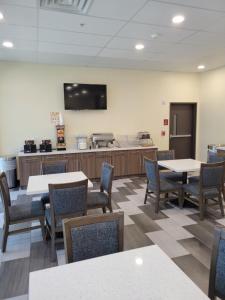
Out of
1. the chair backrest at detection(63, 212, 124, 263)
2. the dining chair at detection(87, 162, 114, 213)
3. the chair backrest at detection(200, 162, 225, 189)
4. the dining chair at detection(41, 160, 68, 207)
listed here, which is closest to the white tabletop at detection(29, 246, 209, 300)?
the chair backrest at detection(63, 212, 124, 263)

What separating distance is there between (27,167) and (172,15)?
4014 mm

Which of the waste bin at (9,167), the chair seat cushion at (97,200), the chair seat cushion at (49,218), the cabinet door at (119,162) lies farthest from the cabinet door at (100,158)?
the chair seat cushion at (49,218)

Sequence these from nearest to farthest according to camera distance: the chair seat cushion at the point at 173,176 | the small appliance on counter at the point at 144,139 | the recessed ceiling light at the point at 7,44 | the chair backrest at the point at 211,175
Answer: the chair backrest at the point at 211,175 < the recessed ceiling light at the point at 7,44 < the chair seat cushion at the point at 173,176 < the small appliance on counter at the point at 144,139

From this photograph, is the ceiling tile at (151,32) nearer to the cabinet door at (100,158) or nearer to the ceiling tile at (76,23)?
the ceiling tile at (76,23)

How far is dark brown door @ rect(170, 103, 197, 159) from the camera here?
6.80m

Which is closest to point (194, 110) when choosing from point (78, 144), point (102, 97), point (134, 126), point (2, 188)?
point (134, 126)

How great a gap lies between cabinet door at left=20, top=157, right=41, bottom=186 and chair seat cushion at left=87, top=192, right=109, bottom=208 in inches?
92.9

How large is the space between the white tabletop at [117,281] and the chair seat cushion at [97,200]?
1667 millimetres

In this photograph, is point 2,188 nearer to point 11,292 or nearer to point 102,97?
point 11,292

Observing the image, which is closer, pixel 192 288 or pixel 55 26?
pixel 192 288

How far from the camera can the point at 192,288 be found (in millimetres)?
1046

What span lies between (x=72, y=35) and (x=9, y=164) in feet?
10.2

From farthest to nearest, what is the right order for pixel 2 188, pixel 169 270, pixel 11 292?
pixel 2 188, pixel 11 292, pixel 169 270

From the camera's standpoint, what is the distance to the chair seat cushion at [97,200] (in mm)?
2944
